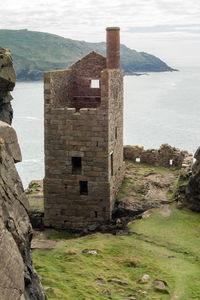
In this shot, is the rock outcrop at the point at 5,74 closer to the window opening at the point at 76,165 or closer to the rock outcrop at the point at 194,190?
the window opening at the point at 76,165

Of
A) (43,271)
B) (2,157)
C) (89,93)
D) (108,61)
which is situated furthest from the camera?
(89,93)

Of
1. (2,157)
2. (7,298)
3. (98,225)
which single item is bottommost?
(98,225)

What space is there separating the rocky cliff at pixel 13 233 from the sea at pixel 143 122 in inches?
1071

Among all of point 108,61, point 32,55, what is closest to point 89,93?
point 108,61

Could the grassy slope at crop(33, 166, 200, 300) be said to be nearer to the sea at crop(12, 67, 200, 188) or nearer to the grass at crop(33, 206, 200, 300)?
the grass at crop(33, 206, 200, 300)

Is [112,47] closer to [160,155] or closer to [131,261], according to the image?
[160,155]

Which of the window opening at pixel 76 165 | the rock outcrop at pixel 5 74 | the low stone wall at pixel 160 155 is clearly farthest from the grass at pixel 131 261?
the low stone wall at pixel 160 155

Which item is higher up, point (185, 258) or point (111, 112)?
point (111, 112)

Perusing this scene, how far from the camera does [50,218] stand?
20906mm

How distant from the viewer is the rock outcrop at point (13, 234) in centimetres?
712

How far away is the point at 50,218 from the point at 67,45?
368ft

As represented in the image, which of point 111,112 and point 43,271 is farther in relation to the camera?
point 111,112

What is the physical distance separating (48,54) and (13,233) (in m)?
116

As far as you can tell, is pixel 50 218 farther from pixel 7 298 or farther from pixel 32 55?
pixel 32 55
